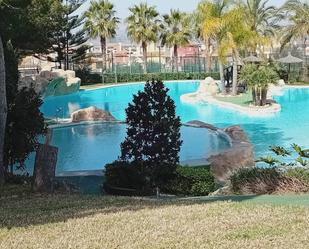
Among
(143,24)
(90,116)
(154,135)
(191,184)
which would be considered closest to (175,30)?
(143,24)

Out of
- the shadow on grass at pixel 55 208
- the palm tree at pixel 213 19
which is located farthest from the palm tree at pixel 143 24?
the shadow on grass at pixel 55 208

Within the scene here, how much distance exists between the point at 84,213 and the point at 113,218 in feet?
1.66

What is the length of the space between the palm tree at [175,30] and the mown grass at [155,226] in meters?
40.5

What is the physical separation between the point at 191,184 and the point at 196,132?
9320 mm

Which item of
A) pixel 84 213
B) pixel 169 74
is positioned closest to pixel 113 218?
pixel 84 213

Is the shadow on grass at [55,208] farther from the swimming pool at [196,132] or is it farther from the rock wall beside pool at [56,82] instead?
the rock wall beside pool at [56,82]

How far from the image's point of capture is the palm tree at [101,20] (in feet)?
147

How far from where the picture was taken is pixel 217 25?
90.3ft

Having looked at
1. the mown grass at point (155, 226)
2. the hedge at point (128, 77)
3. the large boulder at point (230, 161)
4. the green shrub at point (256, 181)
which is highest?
the hedge at point (128, 77)

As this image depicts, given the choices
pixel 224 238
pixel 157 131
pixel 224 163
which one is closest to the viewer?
pixel 224 238

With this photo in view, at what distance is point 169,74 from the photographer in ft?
141

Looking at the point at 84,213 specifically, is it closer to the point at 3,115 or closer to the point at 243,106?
the point at 3,115

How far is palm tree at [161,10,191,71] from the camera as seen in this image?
4516 centimetres

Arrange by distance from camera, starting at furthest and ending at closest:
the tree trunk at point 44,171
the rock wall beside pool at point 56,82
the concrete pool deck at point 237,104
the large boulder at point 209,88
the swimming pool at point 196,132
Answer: the rock wall beside pool at point 56,82, the large boulder at point 209,88, the concrete pool deck at point 237,104, the swimming pool at point 196,132, the tree trunk at point 44,171
